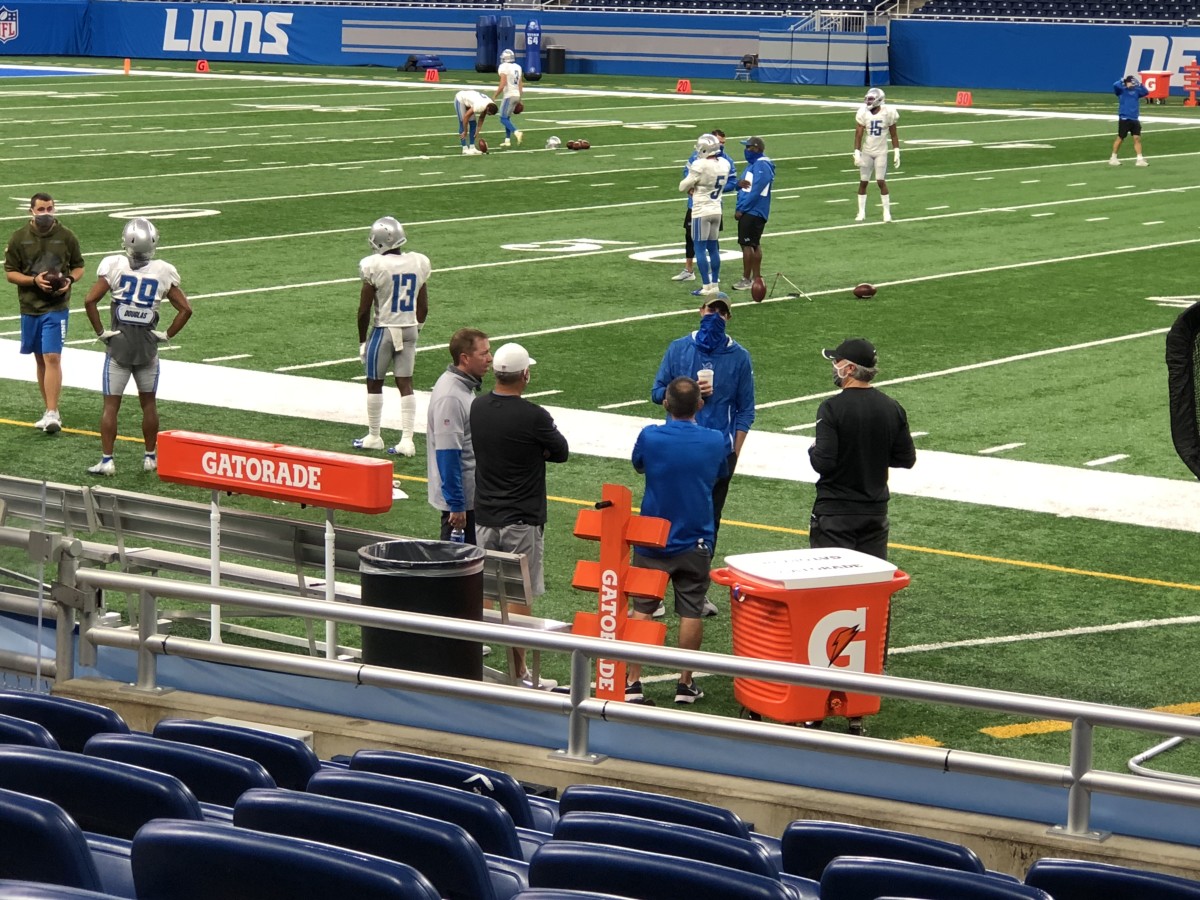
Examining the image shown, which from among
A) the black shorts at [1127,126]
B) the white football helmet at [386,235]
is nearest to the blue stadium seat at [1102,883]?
the white football helmet at [386,235]

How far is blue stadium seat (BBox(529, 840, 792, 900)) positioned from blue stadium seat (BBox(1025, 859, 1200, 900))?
2.64 feet

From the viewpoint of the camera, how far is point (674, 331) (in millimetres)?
18953

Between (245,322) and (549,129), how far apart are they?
74.4 feet

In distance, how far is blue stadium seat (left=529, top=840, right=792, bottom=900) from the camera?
13.4 feet

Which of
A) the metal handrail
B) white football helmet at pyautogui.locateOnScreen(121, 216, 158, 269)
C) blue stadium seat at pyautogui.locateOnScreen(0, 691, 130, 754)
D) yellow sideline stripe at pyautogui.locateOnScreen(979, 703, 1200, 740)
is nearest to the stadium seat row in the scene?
blue stadium seat at pyautogui.locateOnScreen(0, 691, 130, 754)

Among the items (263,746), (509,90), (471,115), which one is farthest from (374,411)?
(509,90)

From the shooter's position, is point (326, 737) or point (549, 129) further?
point (549, 129)

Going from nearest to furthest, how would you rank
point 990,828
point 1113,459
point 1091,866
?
point 1091,866 < point 990,828 < point 1113,459

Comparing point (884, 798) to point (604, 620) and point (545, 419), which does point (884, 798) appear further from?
point (545, 419)

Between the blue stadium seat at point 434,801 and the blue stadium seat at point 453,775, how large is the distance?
1.58 feet

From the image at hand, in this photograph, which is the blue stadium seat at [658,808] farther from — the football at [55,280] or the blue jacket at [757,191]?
the blue jacket at [757,191]

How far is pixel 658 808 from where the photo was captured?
5.11 meters

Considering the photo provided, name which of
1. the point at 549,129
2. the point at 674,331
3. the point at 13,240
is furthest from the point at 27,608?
the point at 549,129

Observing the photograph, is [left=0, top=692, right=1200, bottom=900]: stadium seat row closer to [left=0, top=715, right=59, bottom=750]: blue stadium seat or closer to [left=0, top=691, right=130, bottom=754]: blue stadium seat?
[left=0, top=715, right=59, bottom=750]: blue stadium seat
